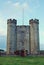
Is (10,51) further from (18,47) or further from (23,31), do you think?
(23,31)

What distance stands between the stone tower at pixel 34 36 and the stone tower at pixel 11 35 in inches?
145

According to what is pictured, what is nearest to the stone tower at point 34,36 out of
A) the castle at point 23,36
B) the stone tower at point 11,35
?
the castle at point 23,36

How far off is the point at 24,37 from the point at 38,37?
122 inches

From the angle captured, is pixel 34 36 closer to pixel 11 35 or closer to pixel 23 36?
pixel 23 36

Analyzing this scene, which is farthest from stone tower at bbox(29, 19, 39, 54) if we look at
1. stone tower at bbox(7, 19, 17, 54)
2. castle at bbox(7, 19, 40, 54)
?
stone tower at bbox(7, 19, 17, 54)

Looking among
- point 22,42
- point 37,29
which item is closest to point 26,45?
point 22,42

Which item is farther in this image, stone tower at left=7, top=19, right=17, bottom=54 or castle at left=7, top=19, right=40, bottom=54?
stone tower at left=7, top=19, right=17, bottom=54

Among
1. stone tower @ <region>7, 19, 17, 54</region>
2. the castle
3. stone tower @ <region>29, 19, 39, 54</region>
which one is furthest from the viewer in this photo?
stone tower @ <region>7, 19, 17, 54</region>

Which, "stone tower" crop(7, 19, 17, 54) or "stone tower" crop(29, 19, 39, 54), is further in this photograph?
"stone tower" crop(7, 19, 17, 54)

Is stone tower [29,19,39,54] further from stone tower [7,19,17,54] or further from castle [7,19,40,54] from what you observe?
stone tower [7,19,17,54]

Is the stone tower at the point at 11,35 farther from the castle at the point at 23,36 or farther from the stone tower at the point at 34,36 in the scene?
the stone tower at the point at 34,36

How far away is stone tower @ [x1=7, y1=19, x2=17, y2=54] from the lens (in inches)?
1863

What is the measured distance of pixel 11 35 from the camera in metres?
48.0

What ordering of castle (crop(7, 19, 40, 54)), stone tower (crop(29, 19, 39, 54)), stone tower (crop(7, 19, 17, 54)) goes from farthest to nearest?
stone tower (crop(7, 19, 17, 54))
castle (crop(7, 19, 40, 54))
stone tower (crop(29, 19, 39, 54))
